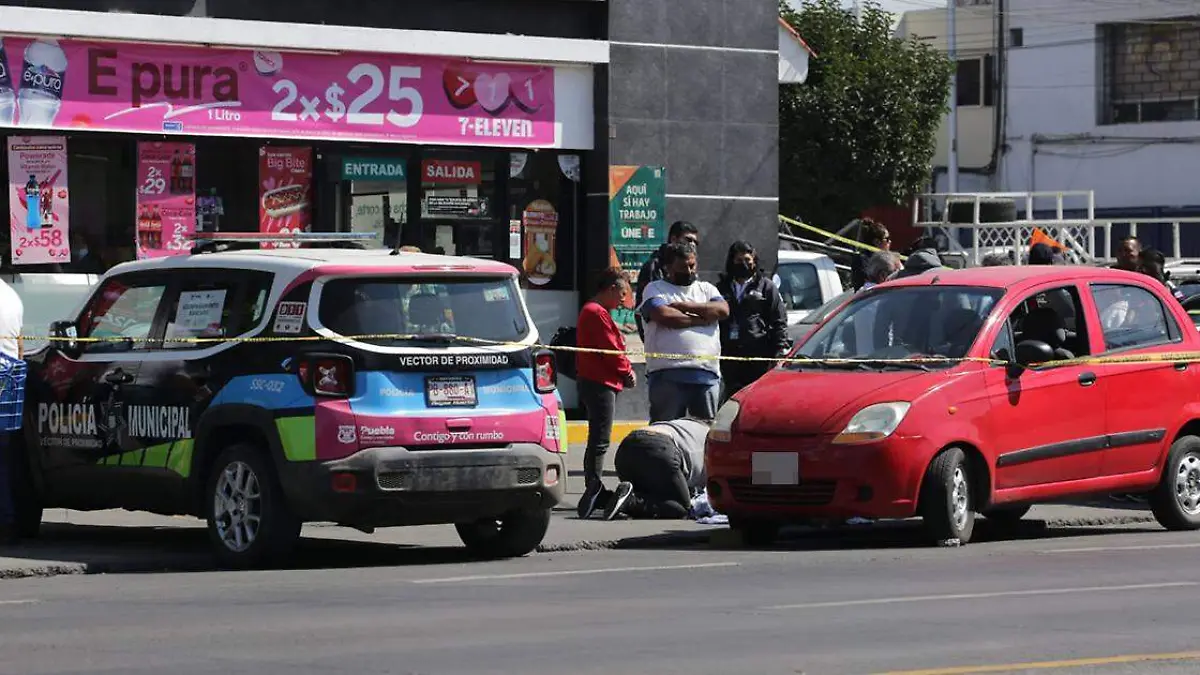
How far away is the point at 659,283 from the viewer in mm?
15352

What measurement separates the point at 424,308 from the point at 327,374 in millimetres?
725

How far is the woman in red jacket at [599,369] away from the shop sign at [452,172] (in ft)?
17.8

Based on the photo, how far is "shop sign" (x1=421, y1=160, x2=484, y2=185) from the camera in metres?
20.3

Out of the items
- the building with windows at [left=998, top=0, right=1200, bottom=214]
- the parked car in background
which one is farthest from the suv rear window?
the building with windows at [left=998, top=0, right=1200, bottom=214]

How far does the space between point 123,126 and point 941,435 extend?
28.1ft

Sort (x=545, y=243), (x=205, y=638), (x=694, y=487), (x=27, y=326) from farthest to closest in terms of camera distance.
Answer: (x=545, y=243) < (x=27, y=326) < (x=694, y=487) < (x=205, y=638)

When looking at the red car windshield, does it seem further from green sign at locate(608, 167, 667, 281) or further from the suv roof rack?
green sign at locate(608, 167, 667, 281)

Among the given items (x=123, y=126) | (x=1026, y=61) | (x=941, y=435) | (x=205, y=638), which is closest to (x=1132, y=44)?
(x=1026, y=61)

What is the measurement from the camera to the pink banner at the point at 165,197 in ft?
62.0

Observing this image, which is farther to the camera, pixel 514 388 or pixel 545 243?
pixel 545 243

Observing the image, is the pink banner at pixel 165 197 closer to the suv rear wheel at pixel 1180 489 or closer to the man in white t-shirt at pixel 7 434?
the man in white t-shirt at pixel 7 434

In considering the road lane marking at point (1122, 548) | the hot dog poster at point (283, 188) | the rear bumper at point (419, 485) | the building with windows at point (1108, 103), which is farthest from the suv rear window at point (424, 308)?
the building with windows at point (1108, 103)

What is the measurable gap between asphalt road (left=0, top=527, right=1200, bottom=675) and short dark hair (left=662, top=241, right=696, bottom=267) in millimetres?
2719

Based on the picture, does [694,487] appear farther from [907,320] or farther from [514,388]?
[514,388]
